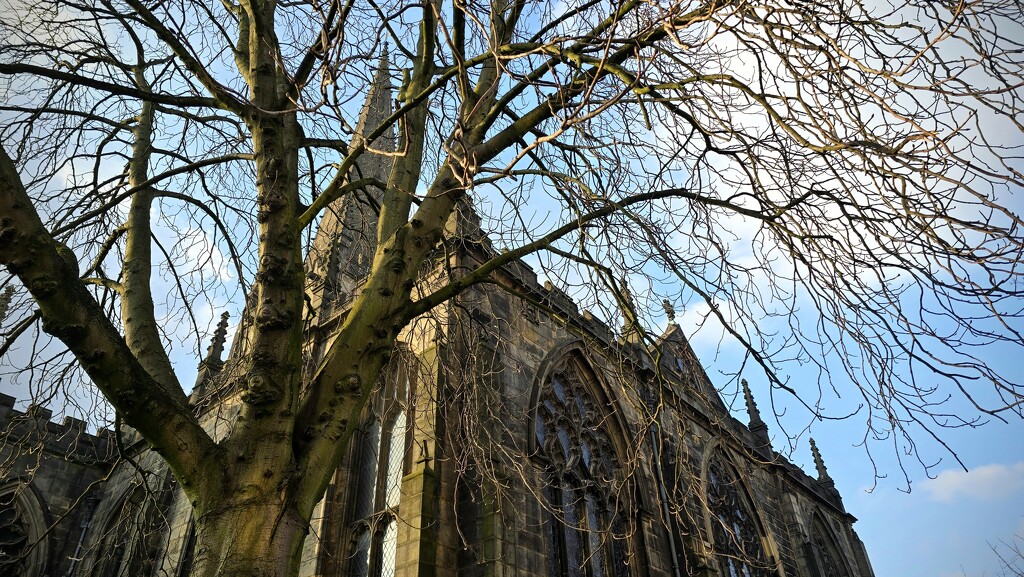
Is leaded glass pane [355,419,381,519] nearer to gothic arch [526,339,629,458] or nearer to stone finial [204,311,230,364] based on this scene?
gothic arch [526,339,629,458]

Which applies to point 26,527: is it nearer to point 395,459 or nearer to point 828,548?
point 395,459

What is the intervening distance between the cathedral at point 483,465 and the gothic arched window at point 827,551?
3.61m

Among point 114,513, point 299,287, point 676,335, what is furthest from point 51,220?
point 676,335

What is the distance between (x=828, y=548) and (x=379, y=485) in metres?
16.7

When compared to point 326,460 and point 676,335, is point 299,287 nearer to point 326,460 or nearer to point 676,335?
point 326,460

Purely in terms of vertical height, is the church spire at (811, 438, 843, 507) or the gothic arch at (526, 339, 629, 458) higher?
the church spire at (811, 438, 843, 507)

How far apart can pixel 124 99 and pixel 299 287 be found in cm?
311

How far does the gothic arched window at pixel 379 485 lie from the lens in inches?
299

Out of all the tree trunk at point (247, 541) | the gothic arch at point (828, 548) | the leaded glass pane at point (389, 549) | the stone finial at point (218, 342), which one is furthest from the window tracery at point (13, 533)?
the gothic arch at point (828, 548)

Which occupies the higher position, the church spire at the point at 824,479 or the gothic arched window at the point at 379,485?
the church spire at the point at 824,479

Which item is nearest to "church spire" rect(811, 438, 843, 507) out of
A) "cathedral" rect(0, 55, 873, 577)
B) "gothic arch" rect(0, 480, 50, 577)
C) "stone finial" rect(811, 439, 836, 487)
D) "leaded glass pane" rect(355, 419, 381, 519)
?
"stone finial" rect(811, 439, 836, 487)

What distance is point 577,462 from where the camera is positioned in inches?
374

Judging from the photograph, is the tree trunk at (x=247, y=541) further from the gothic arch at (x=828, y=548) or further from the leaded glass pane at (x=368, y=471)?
the gothic arch at (x=828, y=548)

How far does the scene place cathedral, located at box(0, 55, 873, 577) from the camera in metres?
5.01
